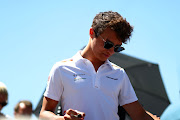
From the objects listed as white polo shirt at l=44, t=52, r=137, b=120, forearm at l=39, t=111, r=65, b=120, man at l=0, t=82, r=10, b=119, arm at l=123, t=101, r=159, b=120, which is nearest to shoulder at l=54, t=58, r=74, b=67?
white polo shirt at l=44, t=52, r=137, b=120

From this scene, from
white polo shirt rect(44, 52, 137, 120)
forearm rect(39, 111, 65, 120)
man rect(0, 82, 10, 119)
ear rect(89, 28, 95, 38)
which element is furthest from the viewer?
man rect(0, 82, 10, 119)

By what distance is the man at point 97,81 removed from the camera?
2.88m

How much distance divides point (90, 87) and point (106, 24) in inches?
23.3

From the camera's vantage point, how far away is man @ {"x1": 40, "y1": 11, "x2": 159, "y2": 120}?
288cm

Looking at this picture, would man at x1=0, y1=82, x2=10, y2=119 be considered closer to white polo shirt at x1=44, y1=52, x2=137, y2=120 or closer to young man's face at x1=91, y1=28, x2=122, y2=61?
white polo shirt at x1=44, y1=52, x2=137, y2=120

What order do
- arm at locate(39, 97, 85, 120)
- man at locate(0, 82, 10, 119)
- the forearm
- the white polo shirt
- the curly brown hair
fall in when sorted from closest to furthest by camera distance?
1. arm at locate(39, 97, 85, 120)
2. the forearm
3. the white polo shirt
4. the curly brown hair
5. man at locate(0, 82, 10, 119)

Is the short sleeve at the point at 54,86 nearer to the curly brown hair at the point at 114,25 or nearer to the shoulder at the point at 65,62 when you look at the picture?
the shoulder at the point at 65,62

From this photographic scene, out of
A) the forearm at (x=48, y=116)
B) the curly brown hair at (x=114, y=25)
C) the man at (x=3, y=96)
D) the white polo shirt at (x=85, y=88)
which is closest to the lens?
the forearm at (x=48, y=116)

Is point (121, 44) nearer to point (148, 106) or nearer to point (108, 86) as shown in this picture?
point (108, 86)

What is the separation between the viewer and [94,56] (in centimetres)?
312

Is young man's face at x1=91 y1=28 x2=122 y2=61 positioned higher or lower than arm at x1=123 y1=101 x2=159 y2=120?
higher

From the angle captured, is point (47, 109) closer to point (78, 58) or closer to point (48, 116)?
point (48, 116)

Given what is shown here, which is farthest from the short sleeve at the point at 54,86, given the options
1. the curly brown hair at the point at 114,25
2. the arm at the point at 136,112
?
the arm at the point at 136,112

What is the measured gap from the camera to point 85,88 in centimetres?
288
